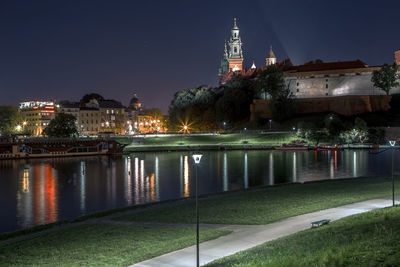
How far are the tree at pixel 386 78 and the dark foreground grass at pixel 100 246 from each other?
86987 mm

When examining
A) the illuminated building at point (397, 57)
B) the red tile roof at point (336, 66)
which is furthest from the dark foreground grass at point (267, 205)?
the illuminated building at point (397, 57)

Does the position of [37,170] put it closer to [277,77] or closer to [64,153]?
[64,153]

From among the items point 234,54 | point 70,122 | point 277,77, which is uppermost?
point 234,54

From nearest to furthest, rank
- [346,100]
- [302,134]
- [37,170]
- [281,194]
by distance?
[281,194]
[37,170]
[302,134]
[346,100]

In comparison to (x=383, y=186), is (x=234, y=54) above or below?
above

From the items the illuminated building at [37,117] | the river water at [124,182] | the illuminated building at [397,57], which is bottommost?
the river water at [124,182]

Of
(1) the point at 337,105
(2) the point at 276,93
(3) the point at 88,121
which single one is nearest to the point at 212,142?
(2) the point at 276,93

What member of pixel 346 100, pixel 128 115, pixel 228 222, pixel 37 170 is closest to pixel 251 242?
pixel 228 222

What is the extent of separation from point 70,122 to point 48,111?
39279 millimetres

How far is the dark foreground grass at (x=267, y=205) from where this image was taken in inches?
660

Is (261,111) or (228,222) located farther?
(261,111)

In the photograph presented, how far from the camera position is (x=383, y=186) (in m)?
23.4

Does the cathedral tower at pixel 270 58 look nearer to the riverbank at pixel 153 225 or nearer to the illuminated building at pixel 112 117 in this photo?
the illuminated building at pixel 112 117

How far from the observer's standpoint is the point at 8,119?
11175 centimetres
